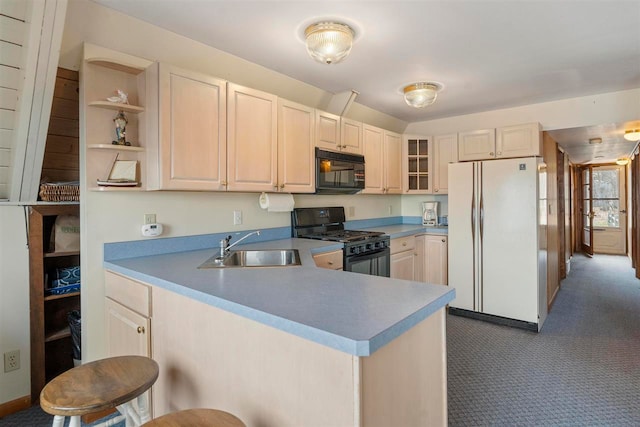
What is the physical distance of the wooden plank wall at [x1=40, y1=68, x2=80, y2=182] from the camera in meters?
2.24

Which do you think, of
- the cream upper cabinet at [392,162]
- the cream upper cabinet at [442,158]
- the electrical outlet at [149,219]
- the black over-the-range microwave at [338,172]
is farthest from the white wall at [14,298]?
the cream upper cabinet at [442,158]

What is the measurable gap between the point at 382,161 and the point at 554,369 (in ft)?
8.39

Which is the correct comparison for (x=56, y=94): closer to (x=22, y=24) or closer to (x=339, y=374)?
(x=22, y=24)

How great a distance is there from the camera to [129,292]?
1898mm

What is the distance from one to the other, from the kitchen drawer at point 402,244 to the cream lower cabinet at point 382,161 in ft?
2.08

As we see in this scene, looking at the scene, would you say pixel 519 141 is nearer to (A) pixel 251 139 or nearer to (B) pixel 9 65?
(A) pixel 251 139

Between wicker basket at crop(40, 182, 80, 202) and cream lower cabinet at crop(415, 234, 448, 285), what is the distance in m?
3.37

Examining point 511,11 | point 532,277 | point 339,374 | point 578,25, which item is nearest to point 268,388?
point 339,374

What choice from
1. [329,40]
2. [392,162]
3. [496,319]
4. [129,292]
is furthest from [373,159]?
[129,292]

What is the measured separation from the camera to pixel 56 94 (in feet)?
7.36

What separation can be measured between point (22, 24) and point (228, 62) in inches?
49.7

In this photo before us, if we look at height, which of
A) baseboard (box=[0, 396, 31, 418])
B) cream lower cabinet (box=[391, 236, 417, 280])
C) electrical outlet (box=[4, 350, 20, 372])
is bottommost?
baseboard (box=[0, 396, 31, 418])

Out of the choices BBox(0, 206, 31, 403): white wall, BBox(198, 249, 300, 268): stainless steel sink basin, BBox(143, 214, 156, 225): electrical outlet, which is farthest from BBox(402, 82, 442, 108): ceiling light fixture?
BBox(0, 206, 31, 403): white wall

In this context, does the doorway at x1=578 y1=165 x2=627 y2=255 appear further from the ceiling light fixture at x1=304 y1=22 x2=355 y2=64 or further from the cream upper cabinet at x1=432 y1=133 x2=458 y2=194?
the ceiling light fixture at x1=304 y1=22 x2=355 y2=64
